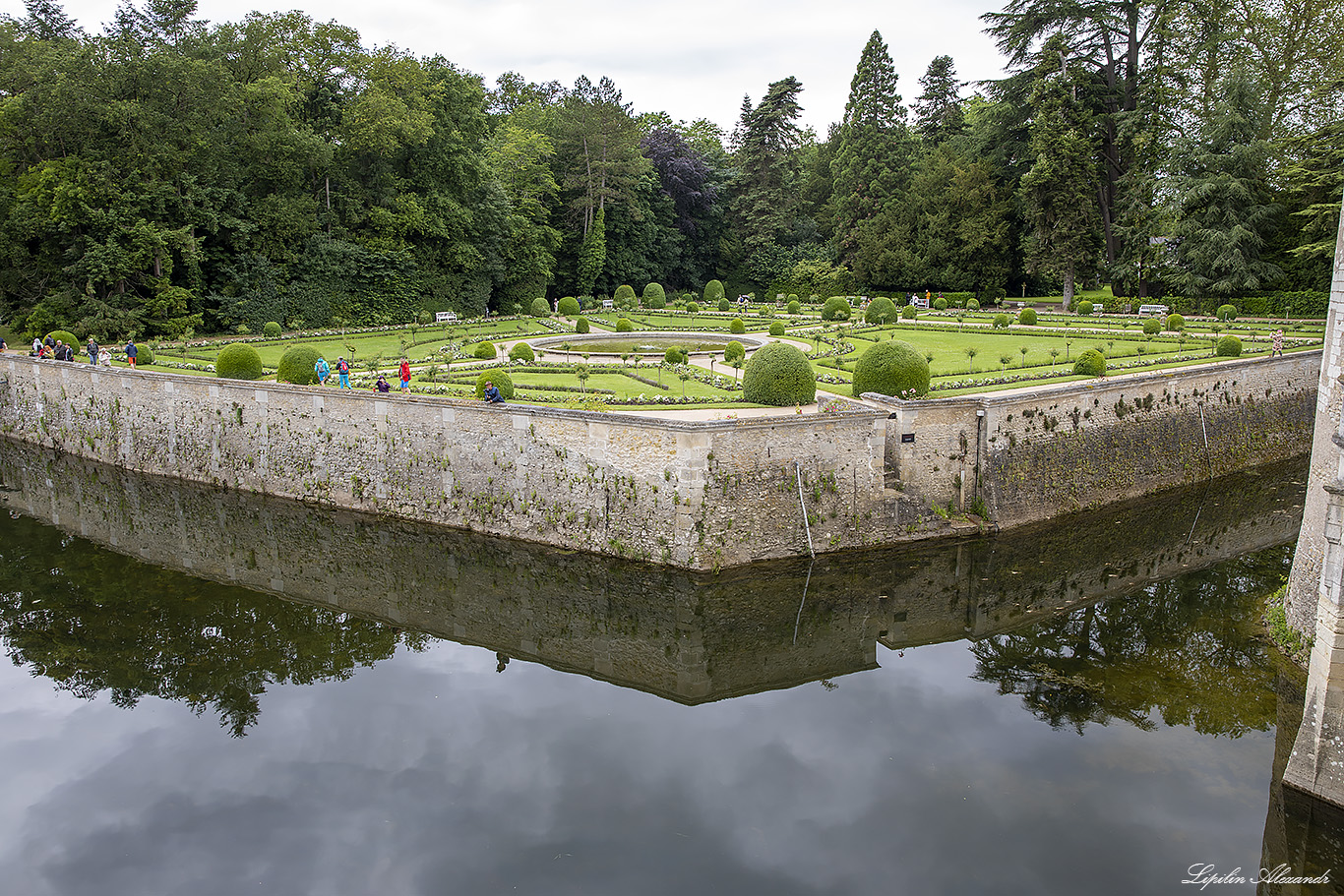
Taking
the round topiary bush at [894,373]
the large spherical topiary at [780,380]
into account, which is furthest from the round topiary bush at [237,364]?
the round topiary bush at [894,373]

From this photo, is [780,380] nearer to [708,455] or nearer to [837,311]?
[708,455]

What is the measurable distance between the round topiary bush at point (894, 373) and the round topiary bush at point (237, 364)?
639 inches

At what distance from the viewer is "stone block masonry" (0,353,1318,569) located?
16156 mm

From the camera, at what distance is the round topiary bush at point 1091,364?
75.1 ft

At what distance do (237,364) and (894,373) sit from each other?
17.2 meters

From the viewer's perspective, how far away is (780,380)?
19.2 metres

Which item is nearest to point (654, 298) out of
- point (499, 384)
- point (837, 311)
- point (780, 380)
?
point (837, 311)

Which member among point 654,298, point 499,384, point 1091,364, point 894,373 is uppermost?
point 654,298

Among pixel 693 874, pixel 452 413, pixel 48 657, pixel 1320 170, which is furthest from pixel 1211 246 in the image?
pixel 48 657

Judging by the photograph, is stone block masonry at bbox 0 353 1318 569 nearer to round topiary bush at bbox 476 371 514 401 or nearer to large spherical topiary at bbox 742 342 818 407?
large spherical topiary at bbox 742 342 818 407

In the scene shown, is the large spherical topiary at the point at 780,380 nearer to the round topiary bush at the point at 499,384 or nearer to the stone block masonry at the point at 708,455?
the stone block masonry at the point at 708,455

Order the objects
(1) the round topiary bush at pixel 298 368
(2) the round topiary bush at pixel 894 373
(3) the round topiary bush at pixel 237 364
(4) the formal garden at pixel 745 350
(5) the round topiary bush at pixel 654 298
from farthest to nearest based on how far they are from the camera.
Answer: (5) the round topiary bush at pixel 654 298 → (3) the round topiary bush at pixel 237 364 → (1) the round topiary bush at pixel 298 368 → (4) the formal garden at pixel 745 350 → (2) the round topiary bush at pixel 894 373

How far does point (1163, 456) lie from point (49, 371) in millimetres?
31268

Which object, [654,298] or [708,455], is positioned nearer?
[708,455]
